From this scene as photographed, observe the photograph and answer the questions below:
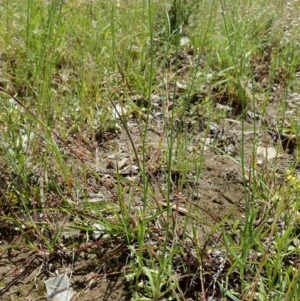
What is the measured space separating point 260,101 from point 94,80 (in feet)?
2.98

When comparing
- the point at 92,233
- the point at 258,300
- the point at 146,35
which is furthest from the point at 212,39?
the point at 258,300

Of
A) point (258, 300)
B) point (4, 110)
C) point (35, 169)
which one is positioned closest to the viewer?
point (258, 300)

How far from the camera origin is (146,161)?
2264mm

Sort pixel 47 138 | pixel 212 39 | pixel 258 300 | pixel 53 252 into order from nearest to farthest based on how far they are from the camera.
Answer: pixel 258 300, pixel 53 252, pixel 47 138, pixel 212 39

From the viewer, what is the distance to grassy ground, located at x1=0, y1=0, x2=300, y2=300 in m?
1.73

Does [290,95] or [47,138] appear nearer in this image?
[47,138]

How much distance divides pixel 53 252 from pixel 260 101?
145cm

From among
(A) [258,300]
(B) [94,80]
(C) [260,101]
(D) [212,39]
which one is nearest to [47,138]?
(B) [94,80]

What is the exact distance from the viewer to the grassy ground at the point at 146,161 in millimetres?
1734

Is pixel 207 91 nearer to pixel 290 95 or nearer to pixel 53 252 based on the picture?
pixel 290 95

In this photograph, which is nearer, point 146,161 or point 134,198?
point 134,198

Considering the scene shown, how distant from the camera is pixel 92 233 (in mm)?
1931

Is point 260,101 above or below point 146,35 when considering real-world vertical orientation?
below

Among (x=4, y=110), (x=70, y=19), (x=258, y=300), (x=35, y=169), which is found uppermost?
(x=70, y=19)
